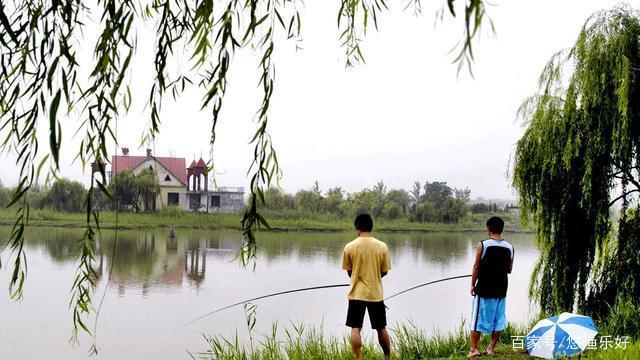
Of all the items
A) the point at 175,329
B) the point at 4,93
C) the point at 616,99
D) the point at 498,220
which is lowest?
the point at 175,329

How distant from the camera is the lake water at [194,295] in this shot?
1175 centimetres

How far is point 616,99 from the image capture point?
20.5 ft

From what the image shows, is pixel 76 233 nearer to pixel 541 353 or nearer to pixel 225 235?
pixel 225 235

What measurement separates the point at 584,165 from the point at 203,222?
31.3 metres

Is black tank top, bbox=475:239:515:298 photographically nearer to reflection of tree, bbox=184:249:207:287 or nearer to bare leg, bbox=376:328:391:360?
bare leg, bbox=376:328:391:360

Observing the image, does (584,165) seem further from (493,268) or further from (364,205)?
(364,205)

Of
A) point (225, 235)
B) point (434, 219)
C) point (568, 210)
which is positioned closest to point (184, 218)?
point (225, 235)

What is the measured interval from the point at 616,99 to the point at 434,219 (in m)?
34.3

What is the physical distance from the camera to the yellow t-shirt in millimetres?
3846

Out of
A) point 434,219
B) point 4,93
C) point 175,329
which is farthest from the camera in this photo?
point 434,219

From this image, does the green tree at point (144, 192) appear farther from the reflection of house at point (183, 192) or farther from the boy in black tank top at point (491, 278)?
the boy in black tank top at point (491, 278)

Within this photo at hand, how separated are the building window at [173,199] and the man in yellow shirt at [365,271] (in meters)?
32.8

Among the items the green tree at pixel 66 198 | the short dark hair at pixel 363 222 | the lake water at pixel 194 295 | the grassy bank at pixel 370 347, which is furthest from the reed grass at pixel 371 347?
the green tree at pixel 66 198

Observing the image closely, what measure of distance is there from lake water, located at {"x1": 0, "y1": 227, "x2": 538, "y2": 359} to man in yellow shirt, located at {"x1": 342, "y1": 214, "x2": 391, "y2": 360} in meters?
2.07
